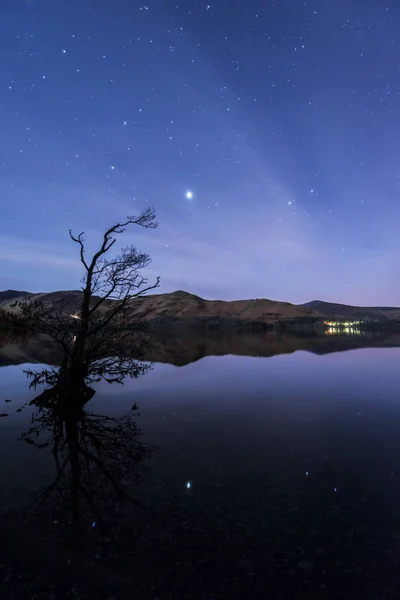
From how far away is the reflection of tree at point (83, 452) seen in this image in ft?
31.3

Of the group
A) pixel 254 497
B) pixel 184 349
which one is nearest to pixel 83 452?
pixel 254 497

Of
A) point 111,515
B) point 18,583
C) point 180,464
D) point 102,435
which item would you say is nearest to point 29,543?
point 18,583

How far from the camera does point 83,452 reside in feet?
44.7

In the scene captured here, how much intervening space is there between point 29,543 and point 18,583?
3.90ft

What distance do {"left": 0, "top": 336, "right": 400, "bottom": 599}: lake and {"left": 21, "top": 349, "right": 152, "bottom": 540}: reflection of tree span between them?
522 mm

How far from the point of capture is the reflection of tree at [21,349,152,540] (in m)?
9.55

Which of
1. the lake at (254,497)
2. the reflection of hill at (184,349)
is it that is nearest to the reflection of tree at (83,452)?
the lake at (254,497)

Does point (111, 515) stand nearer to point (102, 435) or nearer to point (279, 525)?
point (279, 525)

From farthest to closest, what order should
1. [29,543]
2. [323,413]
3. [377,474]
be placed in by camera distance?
[323,413] < [377,474] < [29,543]

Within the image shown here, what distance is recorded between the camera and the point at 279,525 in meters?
8.63

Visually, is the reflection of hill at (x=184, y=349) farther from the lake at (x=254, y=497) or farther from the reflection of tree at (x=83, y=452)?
the lake at (x=254, y=497)

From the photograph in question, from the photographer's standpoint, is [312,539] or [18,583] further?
[312,539]

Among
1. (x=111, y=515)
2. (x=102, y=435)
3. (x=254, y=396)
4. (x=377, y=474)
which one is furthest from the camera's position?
(x=254, y=396)

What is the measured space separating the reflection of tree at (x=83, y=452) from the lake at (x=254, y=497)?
0.52 meters
